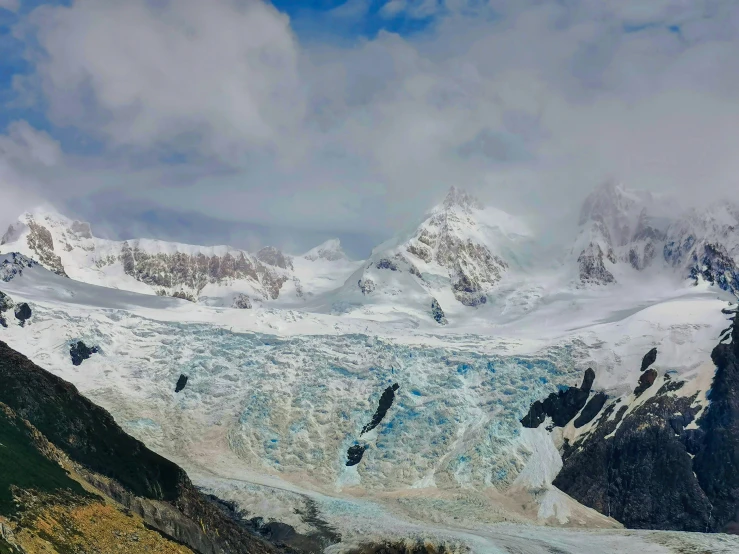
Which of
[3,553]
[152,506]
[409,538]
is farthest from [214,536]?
[3,553]

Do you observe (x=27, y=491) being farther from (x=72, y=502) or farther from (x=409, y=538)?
(x=409, y=538)

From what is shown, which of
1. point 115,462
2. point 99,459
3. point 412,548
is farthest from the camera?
point 412,548

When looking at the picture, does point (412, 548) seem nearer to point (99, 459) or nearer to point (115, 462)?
point (115, 462)

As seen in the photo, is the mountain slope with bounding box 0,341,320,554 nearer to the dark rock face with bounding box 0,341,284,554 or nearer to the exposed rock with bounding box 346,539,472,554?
the dark rock face with bounding box 0,341,284,554

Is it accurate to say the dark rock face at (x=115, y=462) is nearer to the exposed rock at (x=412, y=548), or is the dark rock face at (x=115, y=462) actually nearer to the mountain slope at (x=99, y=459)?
the mountain slope at (x=99, y=459)

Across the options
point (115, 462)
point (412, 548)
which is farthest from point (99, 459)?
point (412, 548)

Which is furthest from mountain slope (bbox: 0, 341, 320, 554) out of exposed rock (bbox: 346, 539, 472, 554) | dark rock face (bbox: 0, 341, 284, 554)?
exposed rock (bbox: 346, 539, 472, 554)

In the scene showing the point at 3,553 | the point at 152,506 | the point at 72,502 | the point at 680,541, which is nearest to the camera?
the point at 3,553

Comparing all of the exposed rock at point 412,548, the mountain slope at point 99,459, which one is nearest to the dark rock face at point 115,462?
the mountain slope at point 99,459
